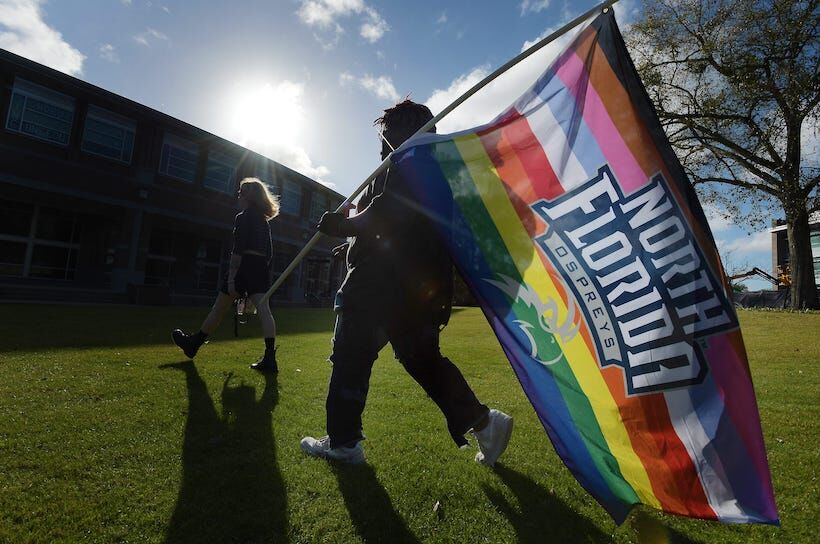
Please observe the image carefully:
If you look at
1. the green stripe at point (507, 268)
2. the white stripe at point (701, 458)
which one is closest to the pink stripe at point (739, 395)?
the white stripe at point (701, 458)

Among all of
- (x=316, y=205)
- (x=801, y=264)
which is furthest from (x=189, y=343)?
(x=316, y=205)

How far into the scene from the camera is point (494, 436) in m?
2.52

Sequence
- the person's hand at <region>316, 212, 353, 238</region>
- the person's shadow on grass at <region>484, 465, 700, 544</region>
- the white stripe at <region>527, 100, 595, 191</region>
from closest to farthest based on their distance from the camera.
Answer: the person's shadow on grass at <region>484, 465, 700, 544</region> → the white stripe at <region>527, 100, 595, 191</region> → the person's hand at <region>316, 212, 353, 238</region>

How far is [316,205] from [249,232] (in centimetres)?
2493

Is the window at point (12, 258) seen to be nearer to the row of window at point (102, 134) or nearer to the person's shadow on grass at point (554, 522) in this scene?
the row of window at point (102, 134)

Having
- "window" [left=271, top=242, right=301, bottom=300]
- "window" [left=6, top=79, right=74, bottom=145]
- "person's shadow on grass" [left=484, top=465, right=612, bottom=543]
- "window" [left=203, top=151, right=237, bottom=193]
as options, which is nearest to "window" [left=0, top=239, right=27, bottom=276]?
"window" [left=6, top=79, right=74, bottom=145]

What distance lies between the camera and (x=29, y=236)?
16.6 metres

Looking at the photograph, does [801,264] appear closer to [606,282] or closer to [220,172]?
[606,282]

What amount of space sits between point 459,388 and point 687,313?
1.24 metres

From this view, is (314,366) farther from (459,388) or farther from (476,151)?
(476,151)

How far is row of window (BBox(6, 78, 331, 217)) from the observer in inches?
601

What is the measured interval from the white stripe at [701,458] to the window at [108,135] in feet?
68.7

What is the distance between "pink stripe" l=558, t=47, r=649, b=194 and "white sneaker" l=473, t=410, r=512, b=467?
1.43 m

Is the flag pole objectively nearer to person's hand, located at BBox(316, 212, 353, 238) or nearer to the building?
person's hand, located at BBox(316, 212, 353, 238)
